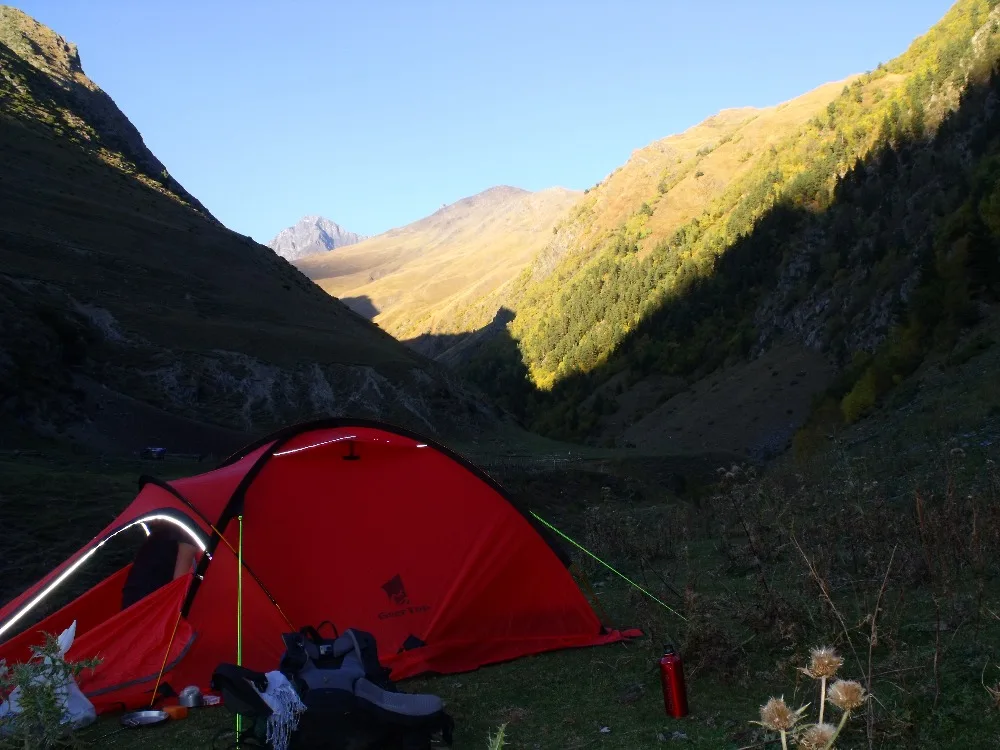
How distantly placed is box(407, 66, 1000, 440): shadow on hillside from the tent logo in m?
24.8

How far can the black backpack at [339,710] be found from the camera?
17.2 ft

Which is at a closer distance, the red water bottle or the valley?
the red water bottle

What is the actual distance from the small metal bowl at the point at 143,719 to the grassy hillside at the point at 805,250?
90.1 feet

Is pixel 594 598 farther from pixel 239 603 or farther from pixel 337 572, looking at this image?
pixel 239 603

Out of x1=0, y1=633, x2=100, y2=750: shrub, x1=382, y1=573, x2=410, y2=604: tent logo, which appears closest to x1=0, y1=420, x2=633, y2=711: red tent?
x1=382, y1=573, x2=410, y2=604: tent logo

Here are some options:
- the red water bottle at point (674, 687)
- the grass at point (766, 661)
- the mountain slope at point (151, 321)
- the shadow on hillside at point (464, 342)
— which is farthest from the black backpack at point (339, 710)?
the shadow on hillside at point (464, 342)

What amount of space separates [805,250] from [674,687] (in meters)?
57.8

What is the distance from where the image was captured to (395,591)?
782 centimetres

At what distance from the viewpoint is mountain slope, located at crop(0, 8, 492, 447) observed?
32.2 m

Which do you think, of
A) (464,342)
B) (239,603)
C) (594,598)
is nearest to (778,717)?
(239,603)

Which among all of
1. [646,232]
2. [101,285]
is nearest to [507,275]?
[646,232]

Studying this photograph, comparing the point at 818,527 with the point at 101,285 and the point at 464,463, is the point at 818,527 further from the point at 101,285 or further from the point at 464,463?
the point at 101,285

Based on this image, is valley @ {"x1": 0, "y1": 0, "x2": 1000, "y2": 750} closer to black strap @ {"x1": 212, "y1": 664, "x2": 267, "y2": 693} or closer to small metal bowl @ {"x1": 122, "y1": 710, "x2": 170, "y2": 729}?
small metal bowl @ {"x1": 122, "y1": 710, "x2": 170, "y2": 729}

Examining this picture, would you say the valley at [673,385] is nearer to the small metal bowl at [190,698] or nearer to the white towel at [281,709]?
the small metal bowl at [190,698]
